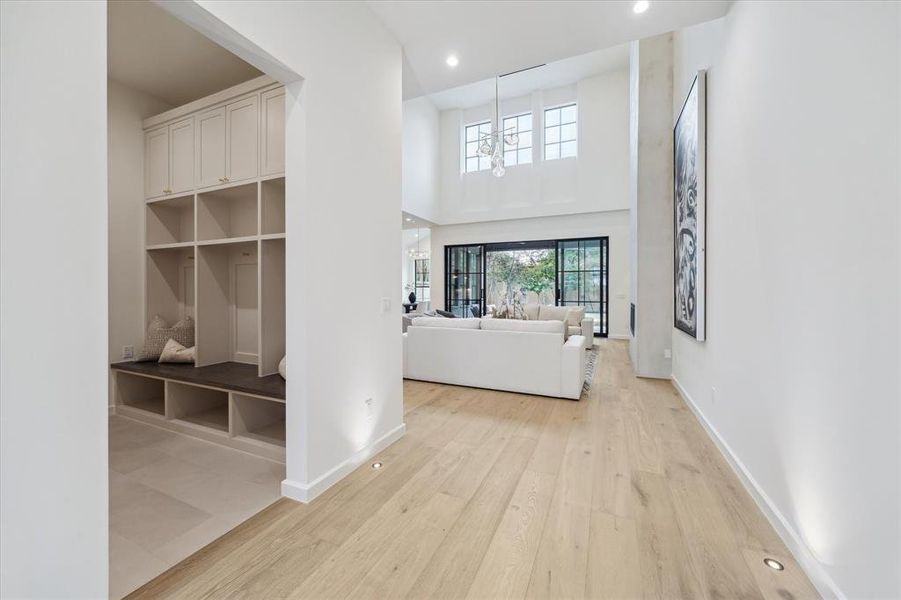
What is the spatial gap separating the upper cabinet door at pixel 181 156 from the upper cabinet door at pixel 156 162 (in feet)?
0.27

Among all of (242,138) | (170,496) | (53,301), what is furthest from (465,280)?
(53,301)

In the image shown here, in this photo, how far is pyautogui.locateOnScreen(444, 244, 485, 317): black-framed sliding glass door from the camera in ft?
32.7

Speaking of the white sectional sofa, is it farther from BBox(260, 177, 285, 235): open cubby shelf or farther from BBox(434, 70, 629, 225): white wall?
BBox(434, 70, 629, 225): white wall

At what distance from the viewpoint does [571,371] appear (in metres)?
3.69

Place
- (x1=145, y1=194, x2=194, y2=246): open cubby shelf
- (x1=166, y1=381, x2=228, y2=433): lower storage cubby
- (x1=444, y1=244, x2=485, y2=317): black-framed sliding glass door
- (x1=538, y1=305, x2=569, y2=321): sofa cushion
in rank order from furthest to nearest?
1. (x1=444, y1=244, x2=485, y2=317): black-framed sliding glass door
2. (x1=538, y1=305, x2=569, y2=321): sofa cushion
3. (x1=145, y1=194, x2=194, y2=246): open cubby shelf
4. (x1=166, y1=381, x2=228, y2=433): lower storage cubby

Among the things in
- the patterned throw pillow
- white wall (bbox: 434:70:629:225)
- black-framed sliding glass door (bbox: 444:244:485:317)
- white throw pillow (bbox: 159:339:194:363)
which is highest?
white wall (bbox: 434:70:629:225)

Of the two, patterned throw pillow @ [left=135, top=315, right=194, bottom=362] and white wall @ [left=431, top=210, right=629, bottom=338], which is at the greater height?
white wall @ [left=431, top=210, right=629, bottom=338]

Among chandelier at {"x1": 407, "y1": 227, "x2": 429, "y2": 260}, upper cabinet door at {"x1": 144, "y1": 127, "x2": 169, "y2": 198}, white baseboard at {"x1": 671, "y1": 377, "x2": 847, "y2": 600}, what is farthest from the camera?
chandelier at {"x1": 407, "y1": 227, "x2": 429, "y2": 260}

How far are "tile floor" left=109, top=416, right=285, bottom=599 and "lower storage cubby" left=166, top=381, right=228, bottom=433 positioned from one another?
155 mm

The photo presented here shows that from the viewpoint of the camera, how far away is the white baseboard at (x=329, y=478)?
1960mm

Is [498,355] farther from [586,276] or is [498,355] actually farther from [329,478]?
[586,276]

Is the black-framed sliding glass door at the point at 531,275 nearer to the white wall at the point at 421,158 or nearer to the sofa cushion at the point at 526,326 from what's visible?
the white wall at the point at 421,158

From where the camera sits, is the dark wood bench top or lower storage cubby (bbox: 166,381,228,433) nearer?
the dark wood bench top

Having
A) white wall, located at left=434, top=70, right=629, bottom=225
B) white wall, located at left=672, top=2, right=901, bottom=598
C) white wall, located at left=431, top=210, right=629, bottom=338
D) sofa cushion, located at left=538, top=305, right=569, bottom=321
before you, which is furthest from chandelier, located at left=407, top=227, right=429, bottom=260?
white wall, located at left=672, top=2, right=901, bottom=598
